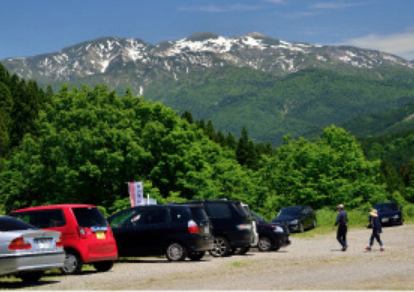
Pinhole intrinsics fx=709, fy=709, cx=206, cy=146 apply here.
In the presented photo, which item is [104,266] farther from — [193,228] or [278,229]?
[278,229]

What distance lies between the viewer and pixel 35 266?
13977 mm

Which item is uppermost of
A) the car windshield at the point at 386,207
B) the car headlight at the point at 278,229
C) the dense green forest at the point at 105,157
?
the dense green forest at the point at 105,157

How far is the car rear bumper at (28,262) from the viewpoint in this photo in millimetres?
13578

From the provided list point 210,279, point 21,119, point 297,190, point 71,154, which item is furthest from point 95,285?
point 21,119

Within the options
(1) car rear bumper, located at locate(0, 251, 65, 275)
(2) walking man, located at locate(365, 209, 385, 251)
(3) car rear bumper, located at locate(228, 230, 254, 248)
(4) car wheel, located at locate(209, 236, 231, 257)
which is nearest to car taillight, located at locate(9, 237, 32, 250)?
(1) car rear bumper, located at locate(0, 251, 65, 275)

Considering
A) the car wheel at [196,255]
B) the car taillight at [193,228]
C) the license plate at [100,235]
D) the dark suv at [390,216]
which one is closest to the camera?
the license plate at [100,235]

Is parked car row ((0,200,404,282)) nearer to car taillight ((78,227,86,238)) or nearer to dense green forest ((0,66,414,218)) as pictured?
car taillight ((78,227,86,238))

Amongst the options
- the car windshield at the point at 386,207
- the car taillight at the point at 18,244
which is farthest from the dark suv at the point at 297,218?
the car taillight at the point at 18,244

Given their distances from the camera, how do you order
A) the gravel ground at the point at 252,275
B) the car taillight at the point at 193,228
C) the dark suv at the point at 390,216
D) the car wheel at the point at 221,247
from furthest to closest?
the dark suv at the point at 390,216, the car wheel at the point at 221,247, the car taillight at the point at 193,228, the gravel ground at the point at 252,275

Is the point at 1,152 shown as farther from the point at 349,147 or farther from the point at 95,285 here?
the point at 95,285

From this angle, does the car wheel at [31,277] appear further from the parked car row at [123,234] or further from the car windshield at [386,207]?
the car windshield at [386,207]

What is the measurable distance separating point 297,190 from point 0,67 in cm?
6724

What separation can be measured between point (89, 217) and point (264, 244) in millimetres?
10449

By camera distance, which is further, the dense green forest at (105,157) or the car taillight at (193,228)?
the dense green forest at (105,157)
